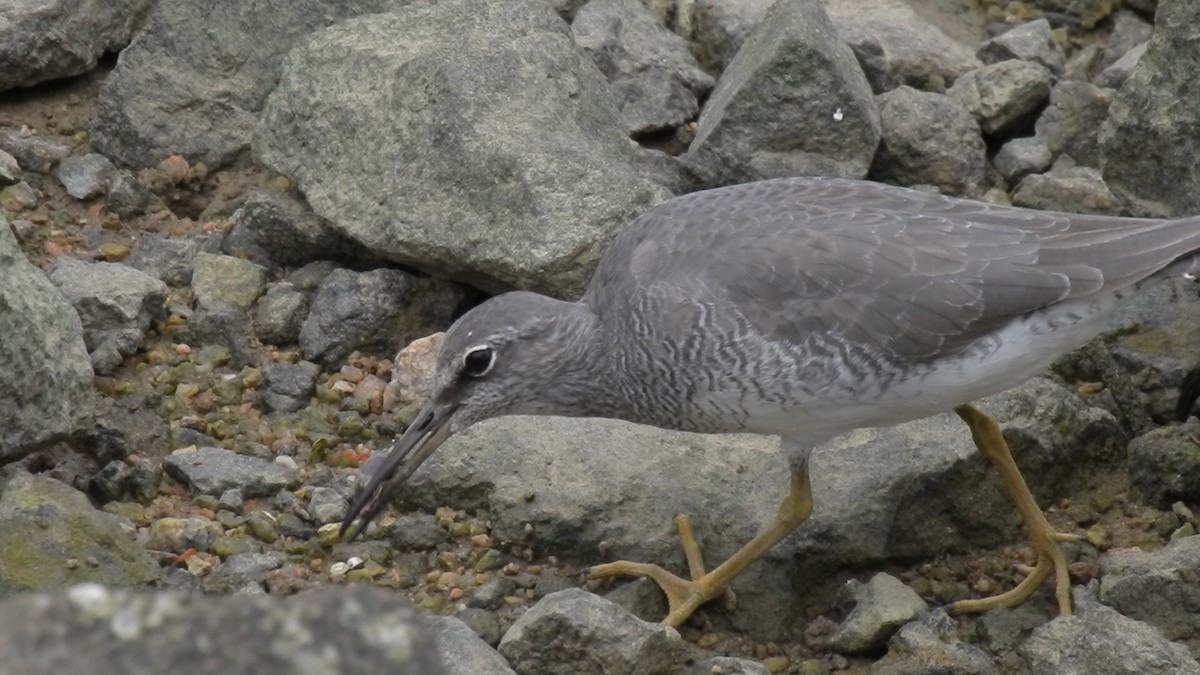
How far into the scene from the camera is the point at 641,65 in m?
11.2

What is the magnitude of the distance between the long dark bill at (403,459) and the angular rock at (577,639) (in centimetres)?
91

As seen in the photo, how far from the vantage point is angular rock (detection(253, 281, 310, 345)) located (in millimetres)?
9359

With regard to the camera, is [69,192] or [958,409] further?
[69,192]

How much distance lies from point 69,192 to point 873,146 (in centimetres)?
469

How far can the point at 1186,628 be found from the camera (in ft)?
24.4

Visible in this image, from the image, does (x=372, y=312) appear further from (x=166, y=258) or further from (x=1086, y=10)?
(x=1086, y=10)

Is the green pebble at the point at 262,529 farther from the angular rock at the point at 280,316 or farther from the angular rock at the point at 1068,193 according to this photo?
the angular rock at the point at 1068,193

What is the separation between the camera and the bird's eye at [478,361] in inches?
290

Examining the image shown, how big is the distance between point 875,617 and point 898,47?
209 inches

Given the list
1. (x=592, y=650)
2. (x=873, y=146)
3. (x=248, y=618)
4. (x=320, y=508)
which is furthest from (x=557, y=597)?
(x=873, y=146)

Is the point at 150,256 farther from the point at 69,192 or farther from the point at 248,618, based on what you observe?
the point at 248,618

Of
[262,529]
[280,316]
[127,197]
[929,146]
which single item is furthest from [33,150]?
[929,146]

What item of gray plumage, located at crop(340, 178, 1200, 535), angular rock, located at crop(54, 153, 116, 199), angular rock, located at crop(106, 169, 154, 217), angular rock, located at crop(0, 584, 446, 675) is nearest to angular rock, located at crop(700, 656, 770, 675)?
gray plumage, located at crop(340, 178, 1200, 535)

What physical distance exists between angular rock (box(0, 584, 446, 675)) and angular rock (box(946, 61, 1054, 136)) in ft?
26.8
